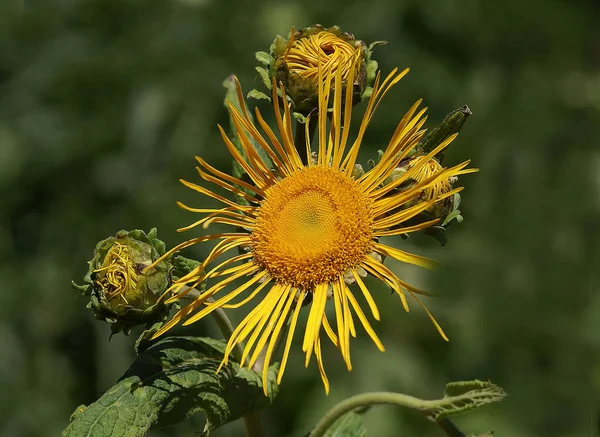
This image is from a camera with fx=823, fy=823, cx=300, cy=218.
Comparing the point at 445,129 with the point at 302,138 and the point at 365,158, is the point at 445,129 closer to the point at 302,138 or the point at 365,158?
the point at 302,138

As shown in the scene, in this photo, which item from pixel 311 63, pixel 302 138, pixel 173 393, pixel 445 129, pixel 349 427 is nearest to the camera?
pixel 173 393

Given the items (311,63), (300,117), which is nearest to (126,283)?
(300,117)

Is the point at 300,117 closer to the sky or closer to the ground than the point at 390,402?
closer to the sky

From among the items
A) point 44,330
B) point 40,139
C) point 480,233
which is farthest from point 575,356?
point 40,139

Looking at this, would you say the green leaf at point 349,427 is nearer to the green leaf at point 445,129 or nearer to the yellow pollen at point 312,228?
the yellow pollen at point 312,228

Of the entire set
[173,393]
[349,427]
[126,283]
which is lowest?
[349,427]

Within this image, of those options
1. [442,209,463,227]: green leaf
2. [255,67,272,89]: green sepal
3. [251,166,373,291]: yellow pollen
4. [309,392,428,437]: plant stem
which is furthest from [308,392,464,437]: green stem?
[255,67,272,89]: green sepal
